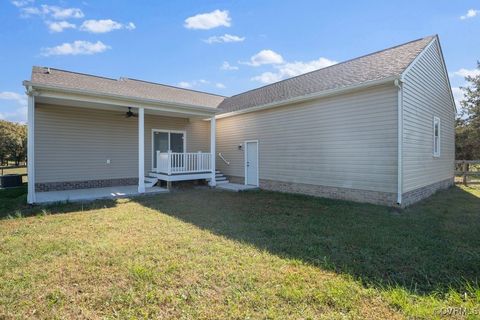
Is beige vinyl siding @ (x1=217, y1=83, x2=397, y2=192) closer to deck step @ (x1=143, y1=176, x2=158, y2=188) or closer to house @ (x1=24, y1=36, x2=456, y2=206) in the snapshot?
house @ (x1=24, y1=36, x2=456, y2=206)

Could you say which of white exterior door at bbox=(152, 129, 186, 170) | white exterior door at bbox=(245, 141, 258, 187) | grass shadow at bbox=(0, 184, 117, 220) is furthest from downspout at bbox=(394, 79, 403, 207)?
white exterior door at bbox=(152, 129, 186, 170)

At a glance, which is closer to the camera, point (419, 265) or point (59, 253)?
point (419, 265)

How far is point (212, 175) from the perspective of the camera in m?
11.6

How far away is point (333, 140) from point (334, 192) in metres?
1.76

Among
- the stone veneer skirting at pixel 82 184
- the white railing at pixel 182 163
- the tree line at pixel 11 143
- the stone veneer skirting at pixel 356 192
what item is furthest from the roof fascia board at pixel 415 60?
the tree line at pixel 11 143

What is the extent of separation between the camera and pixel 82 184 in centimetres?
1059

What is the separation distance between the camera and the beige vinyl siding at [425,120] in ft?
25.2

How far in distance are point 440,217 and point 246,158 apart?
7.60 metres

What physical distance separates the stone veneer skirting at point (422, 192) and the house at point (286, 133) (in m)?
0.04

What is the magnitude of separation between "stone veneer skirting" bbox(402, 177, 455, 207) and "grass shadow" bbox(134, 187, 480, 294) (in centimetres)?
28

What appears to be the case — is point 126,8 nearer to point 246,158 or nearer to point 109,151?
point 109,151

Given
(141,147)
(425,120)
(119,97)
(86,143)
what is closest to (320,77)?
(425,120)

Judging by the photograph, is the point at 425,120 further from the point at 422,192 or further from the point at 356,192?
the point at 356,192

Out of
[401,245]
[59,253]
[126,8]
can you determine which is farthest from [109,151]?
[401,245]
